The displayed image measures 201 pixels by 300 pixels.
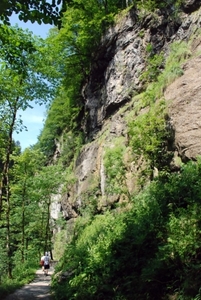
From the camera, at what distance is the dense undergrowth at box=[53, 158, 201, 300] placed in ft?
20.0

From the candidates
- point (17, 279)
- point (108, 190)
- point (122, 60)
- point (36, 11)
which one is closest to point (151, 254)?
point (36, 11)

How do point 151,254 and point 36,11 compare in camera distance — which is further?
point 151,254

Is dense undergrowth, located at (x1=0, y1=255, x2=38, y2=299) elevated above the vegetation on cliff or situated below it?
below

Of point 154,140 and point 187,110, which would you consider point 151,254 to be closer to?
point 154,140

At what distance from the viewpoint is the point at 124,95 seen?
19781 mm

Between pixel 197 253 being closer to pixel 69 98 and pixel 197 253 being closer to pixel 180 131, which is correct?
pixel 180 131

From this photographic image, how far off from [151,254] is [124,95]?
45.6 feet

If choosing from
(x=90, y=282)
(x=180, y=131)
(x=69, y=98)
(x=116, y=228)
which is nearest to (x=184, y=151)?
(x=180, y=131)

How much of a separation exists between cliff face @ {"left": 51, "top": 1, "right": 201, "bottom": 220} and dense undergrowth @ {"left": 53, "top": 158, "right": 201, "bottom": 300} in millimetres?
3025

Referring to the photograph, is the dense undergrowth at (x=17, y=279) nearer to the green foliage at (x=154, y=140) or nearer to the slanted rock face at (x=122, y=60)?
the green foliage at (x=154, y=140)

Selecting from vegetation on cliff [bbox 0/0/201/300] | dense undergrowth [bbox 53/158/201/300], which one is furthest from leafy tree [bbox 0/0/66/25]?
dense undergrowth [bbox 53/158/201/300]

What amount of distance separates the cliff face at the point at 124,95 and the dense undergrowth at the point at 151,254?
9.92 feet

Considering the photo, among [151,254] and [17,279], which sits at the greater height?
[151,254]

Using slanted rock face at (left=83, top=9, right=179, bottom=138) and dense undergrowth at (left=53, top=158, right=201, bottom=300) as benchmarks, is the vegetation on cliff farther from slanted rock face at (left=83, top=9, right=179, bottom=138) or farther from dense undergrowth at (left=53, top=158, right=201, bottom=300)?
slanted rock face at (left=83, top=9, right=179, bottom=138)
